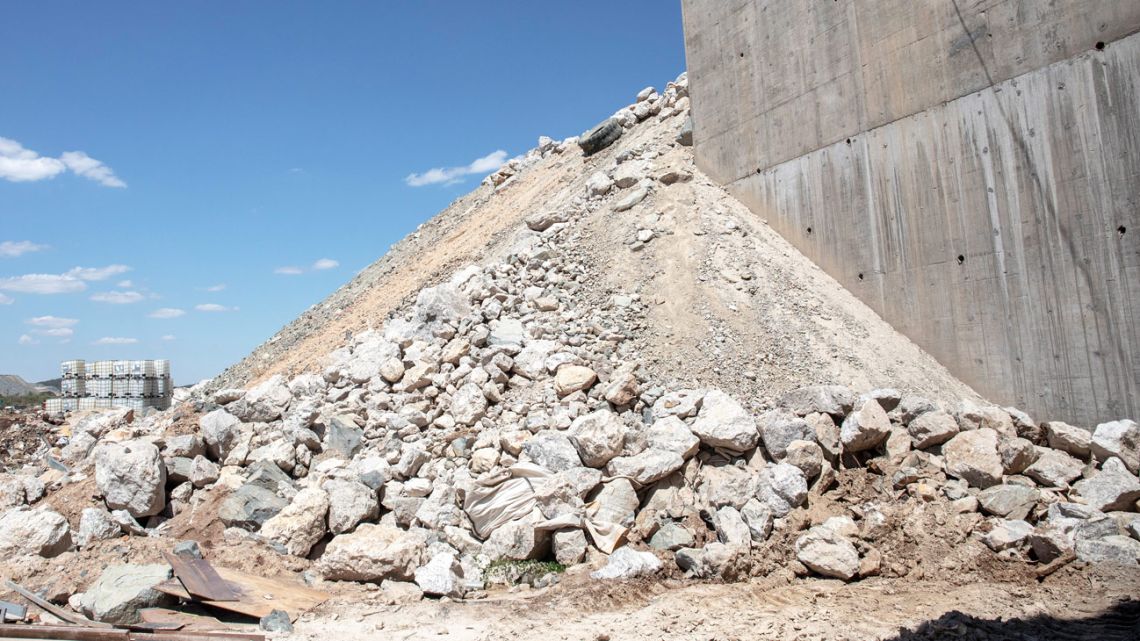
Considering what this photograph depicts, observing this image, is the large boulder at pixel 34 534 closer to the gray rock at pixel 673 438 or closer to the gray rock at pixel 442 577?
the gray rock at pixel 442 577

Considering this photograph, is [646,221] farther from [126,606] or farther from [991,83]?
[126,606]

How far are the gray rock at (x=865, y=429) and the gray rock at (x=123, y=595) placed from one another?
6.86 meters

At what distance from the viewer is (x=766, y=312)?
965cm

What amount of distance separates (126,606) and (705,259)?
26.7 feet

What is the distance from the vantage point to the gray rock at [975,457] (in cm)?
712

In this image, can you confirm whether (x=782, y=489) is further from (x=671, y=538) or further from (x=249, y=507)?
(x=249, y=507)

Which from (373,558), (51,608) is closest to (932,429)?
(373,558)

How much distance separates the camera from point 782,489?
23.2 feet

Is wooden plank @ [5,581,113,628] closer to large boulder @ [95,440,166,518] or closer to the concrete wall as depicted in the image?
large boulder @ [95,440,166,518]

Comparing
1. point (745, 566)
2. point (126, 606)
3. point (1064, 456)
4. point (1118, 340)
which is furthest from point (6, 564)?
point (1118, 340)

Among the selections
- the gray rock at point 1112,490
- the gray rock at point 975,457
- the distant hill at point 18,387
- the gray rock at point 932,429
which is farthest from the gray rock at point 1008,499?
the distant hill at point 18,387

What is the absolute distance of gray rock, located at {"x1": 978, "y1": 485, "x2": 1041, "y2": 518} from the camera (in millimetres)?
6797

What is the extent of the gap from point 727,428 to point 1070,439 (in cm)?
374

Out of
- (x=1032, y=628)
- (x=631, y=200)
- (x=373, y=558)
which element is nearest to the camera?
(x=1032, y=628)
